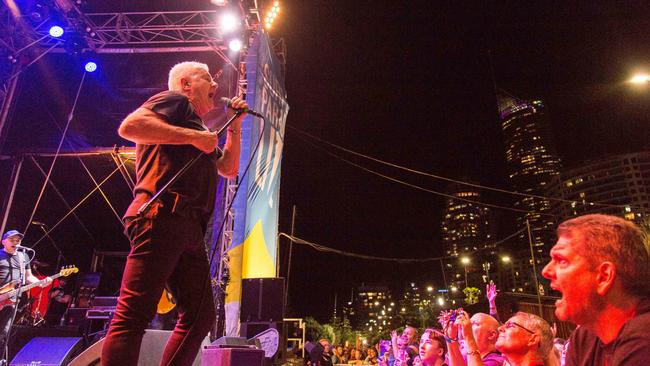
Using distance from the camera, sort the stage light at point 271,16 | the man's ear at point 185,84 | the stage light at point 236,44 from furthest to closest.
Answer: the stage light at point 271,16
the stage light at point 236,44
the man's ear at point 185,84

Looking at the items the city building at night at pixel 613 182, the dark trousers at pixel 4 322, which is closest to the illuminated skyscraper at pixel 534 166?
the city building at night at pixel 613 182

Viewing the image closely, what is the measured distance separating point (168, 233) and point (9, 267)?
6565 mm

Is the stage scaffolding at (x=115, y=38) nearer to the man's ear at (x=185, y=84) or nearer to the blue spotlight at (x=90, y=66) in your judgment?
the blue spotlight at (x=90, y=66)

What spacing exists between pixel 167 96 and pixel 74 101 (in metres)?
9.23

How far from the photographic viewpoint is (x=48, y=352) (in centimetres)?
602

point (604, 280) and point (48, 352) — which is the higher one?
point (604, 280)

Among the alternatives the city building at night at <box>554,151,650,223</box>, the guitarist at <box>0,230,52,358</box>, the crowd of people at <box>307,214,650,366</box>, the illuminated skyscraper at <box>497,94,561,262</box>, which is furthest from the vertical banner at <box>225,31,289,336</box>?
the illuminated skyscraper at <box>497,94,561,262</box>

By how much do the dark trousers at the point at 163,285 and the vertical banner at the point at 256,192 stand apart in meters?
4.81

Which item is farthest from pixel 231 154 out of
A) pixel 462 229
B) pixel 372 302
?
pixel 372 302

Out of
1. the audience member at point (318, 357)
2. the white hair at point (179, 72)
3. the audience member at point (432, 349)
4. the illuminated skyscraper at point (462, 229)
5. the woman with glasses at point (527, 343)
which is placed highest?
the illuminated skyscraper at point (462, 229)

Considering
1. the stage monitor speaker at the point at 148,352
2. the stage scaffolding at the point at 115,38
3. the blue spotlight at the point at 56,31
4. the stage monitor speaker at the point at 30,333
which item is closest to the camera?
the stage monitor speaker at the point at 148,352

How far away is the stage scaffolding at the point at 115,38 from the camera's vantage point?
824cm

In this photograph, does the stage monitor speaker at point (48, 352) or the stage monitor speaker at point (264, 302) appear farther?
the stage monitor speaker at point (264, 302)

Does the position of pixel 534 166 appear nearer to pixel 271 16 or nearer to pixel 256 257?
pixel 271 16
